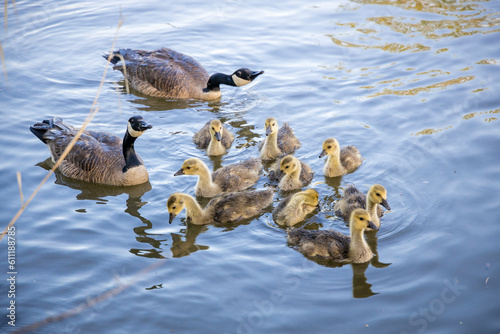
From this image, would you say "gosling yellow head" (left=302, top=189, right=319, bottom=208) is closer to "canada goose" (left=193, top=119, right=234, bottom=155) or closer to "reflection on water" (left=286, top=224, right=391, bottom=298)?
"reflection on water" (left=286, top=224, right=391, bottom=298)

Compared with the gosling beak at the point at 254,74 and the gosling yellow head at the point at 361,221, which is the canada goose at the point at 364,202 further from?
the gosling beak at the point at 254,74

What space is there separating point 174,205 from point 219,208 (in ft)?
2.19

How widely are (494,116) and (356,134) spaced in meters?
2.59

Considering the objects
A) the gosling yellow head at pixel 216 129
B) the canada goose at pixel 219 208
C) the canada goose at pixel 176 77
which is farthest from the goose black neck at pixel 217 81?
the canada goose at pixel 219 208

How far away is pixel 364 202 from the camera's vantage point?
8094 mm

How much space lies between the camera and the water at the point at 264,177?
21.9 feet

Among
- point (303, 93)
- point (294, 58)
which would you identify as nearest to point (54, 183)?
point (303, 93)

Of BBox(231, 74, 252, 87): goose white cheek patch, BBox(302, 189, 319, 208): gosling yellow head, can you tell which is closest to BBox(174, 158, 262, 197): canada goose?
BBox(302, 189, 319, 208): gosling yellow head

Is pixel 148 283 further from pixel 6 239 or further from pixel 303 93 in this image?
pixel 303 93

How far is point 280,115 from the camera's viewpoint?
11.3 metres

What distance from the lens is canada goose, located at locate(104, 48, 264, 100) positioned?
12.2 m

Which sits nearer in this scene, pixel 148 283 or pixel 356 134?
pixel 148 283

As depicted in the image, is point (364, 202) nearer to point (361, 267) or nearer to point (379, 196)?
point (379, 196)

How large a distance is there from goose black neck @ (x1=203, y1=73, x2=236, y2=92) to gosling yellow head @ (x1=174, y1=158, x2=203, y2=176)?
374cm
